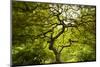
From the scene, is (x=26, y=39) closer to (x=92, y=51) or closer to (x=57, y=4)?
(x=57, y=4)

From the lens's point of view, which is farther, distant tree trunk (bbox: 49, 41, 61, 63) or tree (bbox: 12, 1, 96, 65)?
distant tree trunk (bbox: 49, 41, 61, 63)

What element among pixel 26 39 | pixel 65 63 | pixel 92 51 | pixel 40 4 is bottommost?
pixel 65 63

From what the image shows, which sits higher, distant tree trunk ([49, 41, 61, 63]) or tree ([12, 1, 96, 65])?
tree ([12, 1, 96, 65])

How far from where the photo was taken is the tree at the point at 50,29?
2.12 meters

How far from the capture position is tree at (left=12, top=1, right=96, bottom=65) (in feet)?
6.97

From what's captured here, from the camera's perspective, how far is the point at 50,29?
223cm

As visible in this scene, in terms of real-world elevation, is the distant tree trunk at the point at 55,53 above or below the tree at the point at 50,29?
below

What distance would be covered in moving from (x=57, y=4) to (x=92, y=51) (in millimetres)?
879

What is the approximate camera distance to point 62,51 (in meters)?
2.28

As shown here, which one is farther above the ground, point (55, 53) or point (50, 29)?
point (50, 29)

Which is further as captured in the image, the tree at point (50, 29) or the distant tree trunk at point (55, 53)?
the distant tree trunk at point (55, 53)

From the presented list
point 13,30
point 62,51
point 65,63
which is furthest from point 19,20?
point 65,63

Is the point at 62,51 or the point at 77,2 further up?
the point at 77,2

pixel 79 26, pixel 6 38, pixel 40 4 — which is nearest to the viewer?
pixel 6 38
